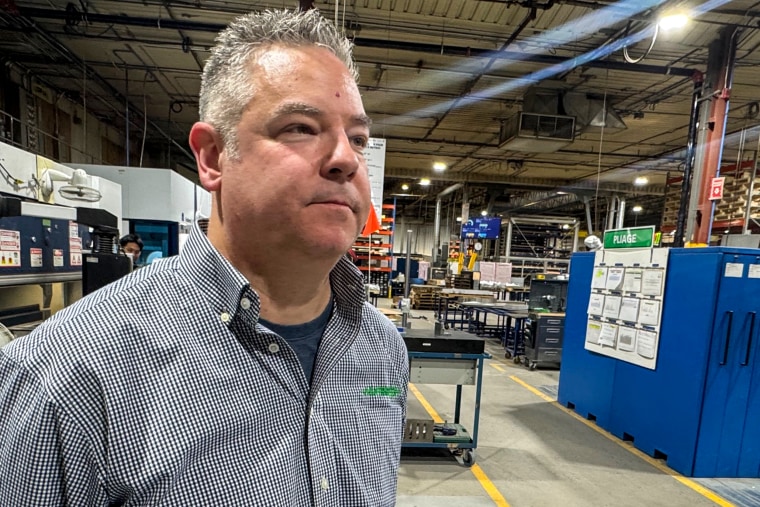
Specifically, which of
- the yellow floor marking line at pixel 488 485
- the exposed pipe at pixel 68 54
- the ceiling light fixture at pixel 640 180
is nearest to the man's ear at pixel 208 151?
the yellow floor marking line at pixel 488 485

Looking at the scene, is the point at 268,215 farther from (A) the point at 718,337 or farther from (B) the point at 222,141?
(A) the point at 718,337

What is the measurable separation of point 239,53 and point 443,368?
3017 millimetres

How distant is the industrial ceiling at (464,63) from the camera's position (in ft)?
16.2

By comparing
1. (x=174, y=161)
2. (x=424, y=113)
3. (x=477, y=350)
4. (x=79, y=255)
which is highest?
(x=424, y=113)

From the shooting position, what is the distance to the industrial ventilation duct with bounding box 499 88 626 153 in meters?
6.79

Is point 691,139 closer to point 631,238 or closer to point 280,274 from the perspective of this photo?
point 631,238

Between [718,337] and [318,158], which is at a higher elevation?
[318,158]

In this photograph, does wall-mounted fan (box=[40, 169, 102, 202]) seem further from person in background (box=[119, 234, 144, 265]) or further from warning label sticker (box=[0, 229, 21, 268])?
person in background (box=[119, 234, 144, 265])

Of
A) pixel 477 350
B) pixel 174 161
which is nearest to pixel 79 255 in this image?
pixel 477 350

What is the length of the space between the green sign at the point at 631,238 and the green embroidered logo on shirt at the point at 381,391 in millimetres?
3650

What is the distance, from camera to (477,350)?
3.26 m

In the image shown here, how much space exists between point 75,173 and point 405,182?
42.2 feet

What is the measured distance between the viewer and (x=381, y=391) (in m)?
0.97

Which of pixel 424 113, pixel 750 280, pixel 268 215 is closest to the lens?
pixel 268 215
